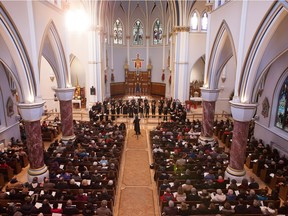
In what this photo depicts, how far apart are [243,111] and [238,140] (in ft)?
4.82

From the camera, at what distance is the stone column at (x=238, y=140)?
10625 mm

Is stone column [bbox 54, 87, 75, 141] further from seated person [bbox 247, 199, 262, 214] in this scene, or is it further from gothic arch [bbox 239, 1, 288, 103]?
seated person [bbox 247, 199, 262, 214]

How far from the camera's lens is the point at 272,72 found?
50.1 ft

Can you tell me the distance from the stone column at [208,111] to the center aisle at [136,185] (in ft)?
12.5

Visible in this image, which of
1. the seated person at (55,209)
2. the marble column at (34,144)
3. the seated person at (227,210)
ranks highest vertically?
the marble column at (34,144)

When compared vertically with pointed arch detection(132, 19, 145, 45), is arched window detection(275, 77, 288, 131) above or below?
below

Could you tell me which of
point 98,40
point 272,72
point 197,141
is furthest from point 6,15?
point 98,40

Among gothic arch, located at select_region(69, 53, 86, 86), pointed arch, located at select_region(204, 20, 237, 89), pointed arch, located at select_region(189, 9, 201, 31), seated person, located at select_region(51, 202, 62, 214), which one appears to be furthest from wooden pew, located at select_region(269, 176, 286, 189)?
gothic arch, located at select_region(69, 53, 86, 86)

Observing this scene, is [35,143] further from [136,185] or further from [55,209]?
[136,185]

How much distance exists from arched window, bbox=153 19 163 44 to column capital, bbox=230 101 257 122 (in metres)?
24.8

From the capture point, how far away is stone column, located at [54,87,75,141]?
1473 cm

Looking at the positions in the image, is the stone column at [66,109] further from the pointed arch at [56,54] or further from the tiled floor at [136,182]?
the tiled floor at [136,182]

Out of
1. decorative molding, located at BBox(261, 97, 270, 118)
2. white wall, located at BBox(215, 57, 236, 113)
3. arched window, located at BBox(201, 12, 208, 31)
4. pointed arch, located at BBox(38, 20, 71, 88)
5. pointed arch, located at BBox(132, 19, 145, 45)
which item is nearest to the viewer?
pointed arch, located at BBox(38, 20, 71, 88)

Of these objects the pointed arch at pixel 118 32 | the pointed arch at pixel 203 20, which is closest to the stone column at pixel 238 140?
the pointed arch at pixel 203 20
